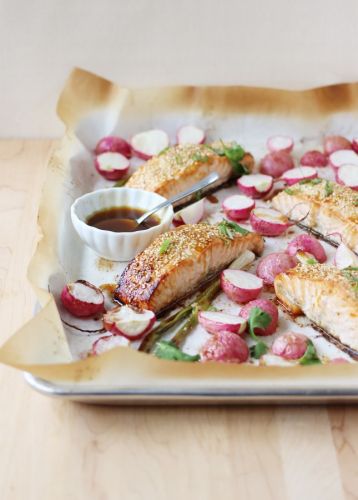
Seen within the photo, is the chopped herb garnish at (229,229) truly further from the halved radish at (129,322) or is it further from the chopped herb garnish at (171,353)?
the chopped herb garnish at (171,353)

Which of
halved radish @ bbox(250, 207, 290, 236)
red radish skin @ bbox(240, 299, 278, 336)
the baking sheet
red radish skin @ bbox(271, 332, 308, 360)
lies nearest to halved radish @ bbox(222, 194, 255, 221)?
halved radish @ bbox(250, 207, 290, 236)

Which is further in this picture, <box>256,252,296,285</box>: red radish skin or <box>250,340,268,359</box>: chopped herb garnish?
<box>256,252,296,285</box>: red radish skin

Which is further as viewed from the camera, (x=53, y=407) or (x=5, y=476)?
(x=53, y=407)

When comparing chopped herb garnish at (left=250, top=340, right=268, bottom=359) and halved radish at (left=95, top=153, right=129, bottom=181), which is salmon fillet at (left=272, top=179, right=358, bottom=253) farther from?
chopped herb garnish at (left=250, top=340, right=268, bottom=359)

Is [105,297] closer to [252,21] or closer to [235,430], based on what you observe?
[235,430]

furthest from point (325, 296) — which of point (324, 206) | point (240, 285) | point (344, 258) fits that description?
point (324, 206)

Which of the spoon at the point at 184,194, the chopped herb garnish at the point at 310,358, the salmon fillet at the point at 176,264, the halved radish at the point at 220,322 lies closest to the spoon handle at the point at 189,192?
the spoon at the point at 184,194

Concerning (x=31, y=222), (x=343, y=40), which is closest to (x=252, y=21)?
(x=343, y=40)
